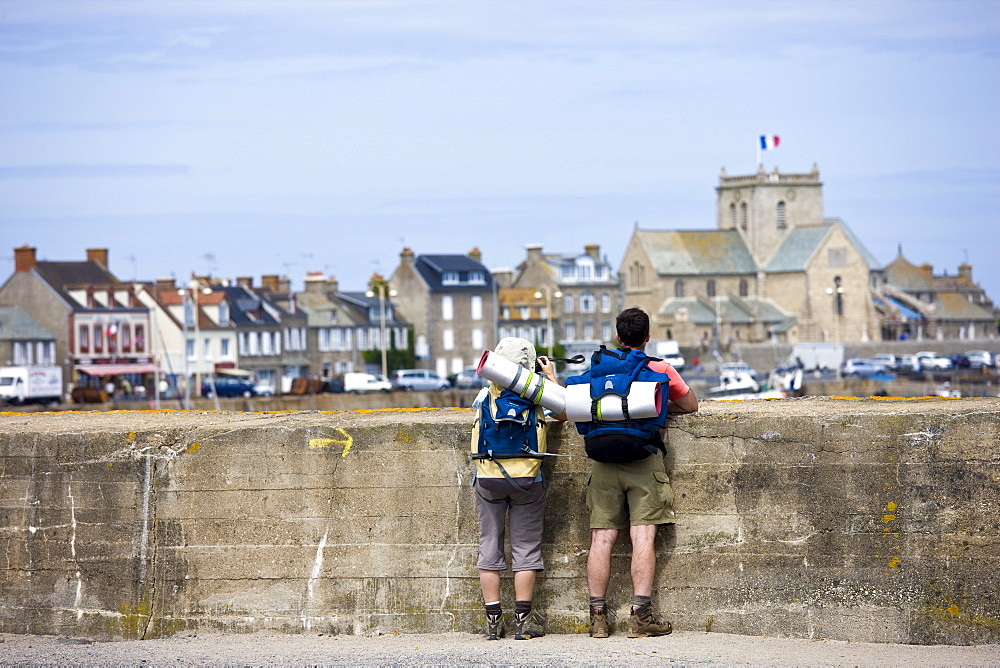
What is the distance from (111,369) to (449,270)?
29906 mm

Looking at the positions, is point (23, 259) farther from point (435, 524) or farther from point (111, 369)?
point (435, 524)

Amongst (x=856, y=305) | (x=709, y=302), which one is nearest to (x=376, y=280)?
(x=709, y=302)

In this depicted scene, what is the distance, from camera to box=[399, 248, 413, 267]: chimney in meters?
108

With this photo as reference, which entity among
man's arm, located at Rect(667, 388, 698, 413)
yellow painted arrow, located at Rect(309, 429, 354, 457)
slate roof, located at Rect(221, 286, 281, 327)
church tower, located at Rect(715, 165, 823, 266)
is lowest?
yellow painted arrow, located at Rect(309, 429, 354, 457)

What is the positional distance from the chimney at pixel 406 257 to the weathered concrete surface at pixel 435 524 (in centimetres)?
9880

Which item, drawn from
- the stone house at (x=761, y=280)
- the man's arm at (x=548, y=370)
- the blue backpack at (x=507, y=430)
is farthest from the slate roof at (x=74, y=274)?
the blue backpack at (x=507, y=430)

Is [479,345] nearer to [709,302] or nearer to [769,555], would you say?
[709,302]

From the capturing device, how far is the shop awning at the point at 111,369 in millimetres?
82875

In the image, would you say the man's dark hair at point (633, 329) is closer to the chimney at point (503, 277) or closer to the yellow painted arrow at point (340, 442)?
the yellow painted arrow at point (340, 442)

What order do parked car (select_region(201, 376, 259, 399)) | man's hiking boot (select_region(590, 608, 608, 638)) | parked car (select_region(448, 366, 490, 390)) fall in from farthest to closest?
parked car (select_region(201, 376, 259, 399)), parked car (select_region(448, 366, 490, 390)), man's hiking boot (select_region(590, 608, 608, 638))

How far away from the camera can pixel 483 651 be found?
26.2ft

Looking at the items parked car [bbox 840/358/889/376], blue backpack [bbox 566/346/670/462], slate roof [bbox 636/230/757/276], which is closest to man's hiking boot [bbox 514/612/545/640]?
blue backpack [bbox 566/346/670/462]

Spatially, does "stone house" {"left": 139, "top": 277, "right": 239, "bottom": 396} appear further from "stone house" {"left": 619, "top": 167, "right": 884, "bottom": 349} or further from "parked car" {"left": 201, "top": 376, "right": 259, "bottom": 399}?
"stone house" {"left": 619, "top": 167, "right": 884, "bottom": 349}

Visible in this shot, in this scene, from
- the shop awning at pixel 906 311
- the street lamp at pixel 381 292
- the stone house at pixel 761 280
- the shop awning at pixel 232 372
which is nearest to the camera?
the shop awning at pixel 232 372
